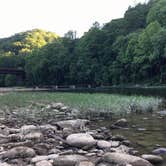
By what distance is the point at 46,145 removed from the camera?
10438 mm

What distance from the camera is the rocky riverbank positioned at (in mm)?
8511

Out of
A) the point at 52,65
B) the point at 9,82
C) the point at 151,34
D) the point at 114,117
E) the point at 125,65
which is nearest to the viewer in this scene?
the point at 114,117

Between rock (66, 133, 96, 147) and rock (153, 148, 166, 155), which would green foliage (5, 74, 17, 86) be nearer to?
rock (66, 133, 96, 147)

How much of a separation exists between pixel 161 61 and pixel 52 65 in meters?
45.8

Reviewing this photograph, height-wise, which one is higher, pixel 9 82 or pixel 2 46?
pixel 2 46

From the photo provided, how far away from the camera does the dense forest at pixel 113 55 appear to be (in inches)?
2881

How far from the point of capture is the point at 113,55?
90.2 meters

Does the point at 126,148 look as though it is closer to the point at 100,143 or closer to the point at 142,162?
the point at 100,143

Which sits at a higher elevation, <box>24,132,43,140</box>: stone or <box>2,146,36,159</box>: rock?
<box>24,132,43,140</box>: stone

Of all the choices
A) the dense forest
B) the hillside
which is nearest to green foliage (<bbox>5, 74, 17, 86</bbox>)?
the dense forest

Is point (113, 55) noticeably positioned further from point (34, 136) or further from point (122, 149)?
point (122, 149)

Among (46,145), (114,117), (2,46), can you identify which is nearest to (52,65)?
(2,46)

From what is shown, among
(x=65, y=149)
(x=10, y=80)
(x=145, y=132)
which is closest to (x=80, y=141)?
(x=65, y=149)

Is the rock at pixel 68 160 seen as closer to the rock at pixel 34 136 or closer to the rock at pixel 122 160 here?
the rock at pixel 122 160
